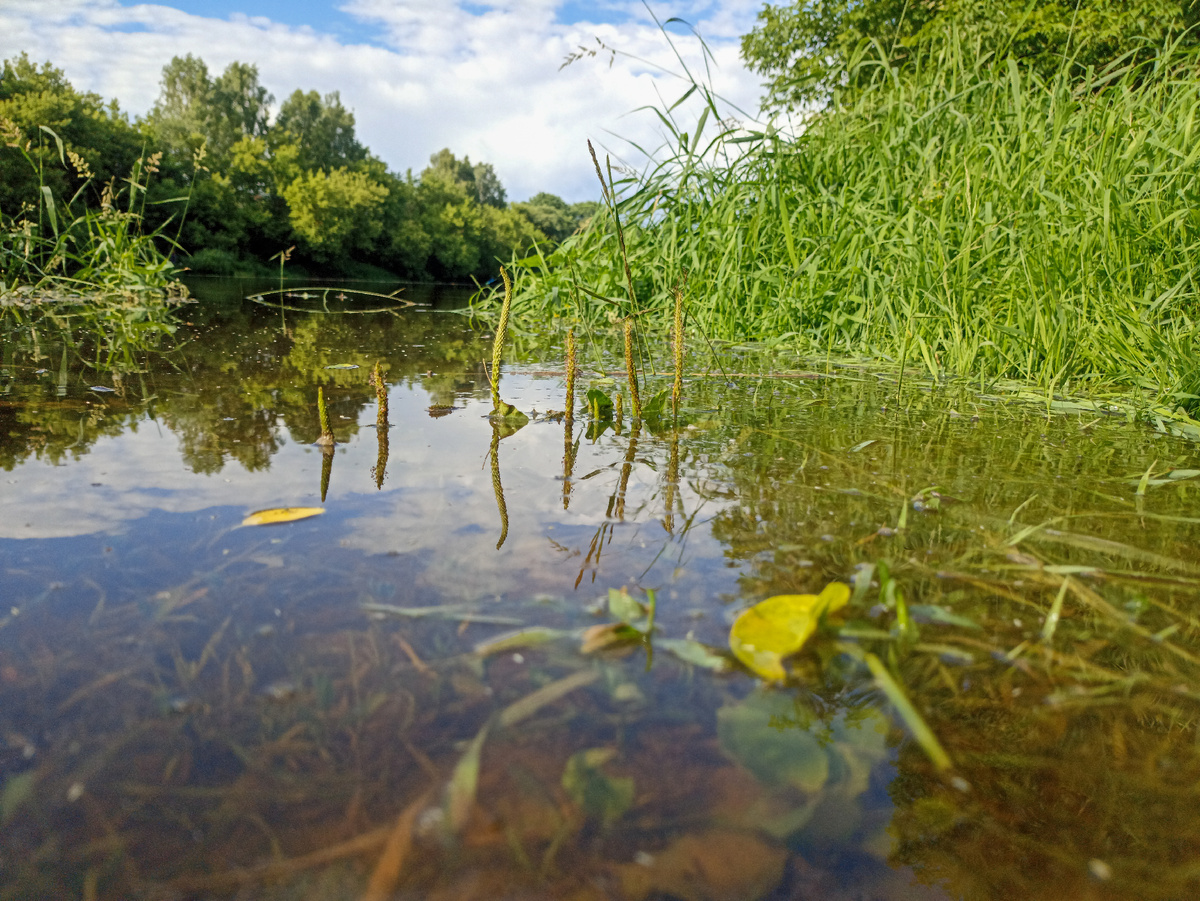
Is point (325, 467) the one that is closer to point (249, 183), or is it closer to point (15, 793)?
point (15, 793)

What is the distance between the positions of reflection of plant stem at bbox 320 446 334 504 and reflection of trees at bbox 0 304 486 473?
9 cm

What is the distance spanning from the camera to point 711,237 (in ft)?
11.5

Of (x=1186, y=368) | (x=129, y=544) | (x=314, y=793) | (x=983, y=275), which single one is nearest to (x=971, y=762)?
(x=314, y=793)

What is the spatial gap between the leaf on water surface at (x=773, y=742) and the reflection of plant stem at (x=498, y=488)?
0.40m

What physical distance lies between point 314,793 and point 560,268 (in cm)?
390

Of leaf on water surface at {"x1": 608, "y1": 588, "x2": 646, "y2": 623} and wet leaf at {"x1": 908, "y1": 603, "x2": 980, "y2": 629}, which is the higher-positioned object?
Result: wet leaf at {"x1": 908, "y1": 603, "x2": 980, "y2": 629}

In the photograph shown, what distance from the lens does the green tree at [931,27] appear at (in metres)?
9.95

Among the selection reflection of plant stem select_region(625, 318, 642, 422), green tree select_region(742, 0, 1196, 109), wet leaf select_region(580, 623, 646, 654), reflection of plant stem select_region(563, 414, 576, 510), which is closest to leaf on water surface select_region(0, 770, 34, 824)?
wet leaf select_region(580, 623, 646, 654)

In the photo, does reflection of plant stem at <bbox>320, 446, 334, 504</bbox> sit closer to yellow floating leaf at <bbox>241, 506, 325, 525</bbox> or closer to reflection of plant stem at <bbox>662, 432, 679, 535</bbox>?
yellow floating leaf at <bbox>241, 506, 325, 525</bbox>

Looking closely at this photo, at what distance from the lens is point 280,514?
0.96 meters

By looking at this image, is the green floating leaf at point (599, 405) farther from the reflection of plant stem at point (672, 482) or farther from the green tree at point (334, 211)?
the green tree at point (334, 211)

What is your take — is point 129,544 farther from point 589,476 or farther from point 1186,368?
point 1186,368

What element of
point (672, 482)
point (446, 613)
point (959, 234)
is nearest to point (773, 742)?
point (446, 613)

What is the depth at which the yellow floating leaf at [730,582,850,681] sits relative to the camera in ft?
2.17
